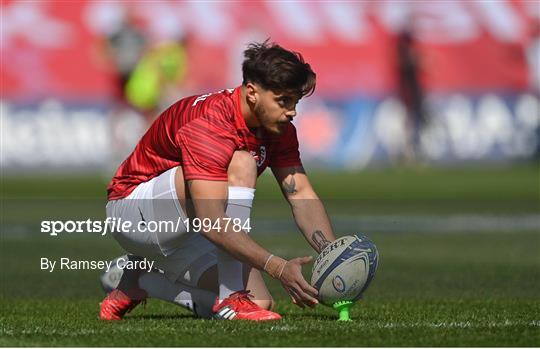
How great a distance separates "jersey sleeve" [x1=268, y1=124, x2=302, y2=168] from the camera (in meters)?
8.05

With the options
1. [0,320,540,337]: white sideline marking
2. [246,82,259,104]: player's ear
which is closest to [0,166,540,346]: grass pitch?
[0,320,540,337]: white sideline marking

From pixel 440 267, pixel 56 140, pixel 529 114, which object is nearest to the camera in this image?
pixel 440 267

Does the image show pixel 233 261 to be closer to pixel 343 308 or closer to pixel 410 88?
pixel 343 308

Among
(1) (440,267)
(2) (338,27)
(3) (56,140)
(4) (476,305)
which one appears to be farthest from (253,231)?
(2) (338,27)

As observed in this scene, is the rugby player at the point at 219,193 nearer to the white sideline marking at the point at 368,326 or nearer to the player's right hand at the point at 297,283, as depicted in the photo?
the player's right hand at the point at 297,283

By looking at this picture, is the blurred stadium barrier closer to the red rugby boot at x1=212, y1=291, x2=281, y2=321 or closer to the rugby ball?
the red rugby boot at x1=212, y1=291, x2=281, y2=321

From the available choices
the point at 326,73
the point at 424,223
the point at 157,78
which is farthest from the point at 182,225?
the point at 157,78

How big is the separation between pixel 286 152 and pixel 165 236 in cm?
87

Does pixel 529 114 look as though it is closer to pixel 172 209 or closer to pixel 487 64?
pixel 487 64

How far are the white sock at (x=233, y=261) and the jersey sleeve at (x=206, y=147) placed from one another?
0.65 feet

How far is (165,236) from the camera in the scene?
791 centimetres

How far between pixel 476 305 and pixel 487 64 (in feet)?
72.9

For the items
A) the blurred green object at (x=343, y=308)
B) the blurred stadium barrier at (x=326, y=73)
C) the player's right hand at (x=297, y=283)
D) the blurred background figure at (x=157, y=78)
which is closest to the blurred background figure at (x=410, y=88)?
the blurred stadium barrier at (x=326, y=73)

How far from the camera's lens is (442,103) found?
1191 inches
